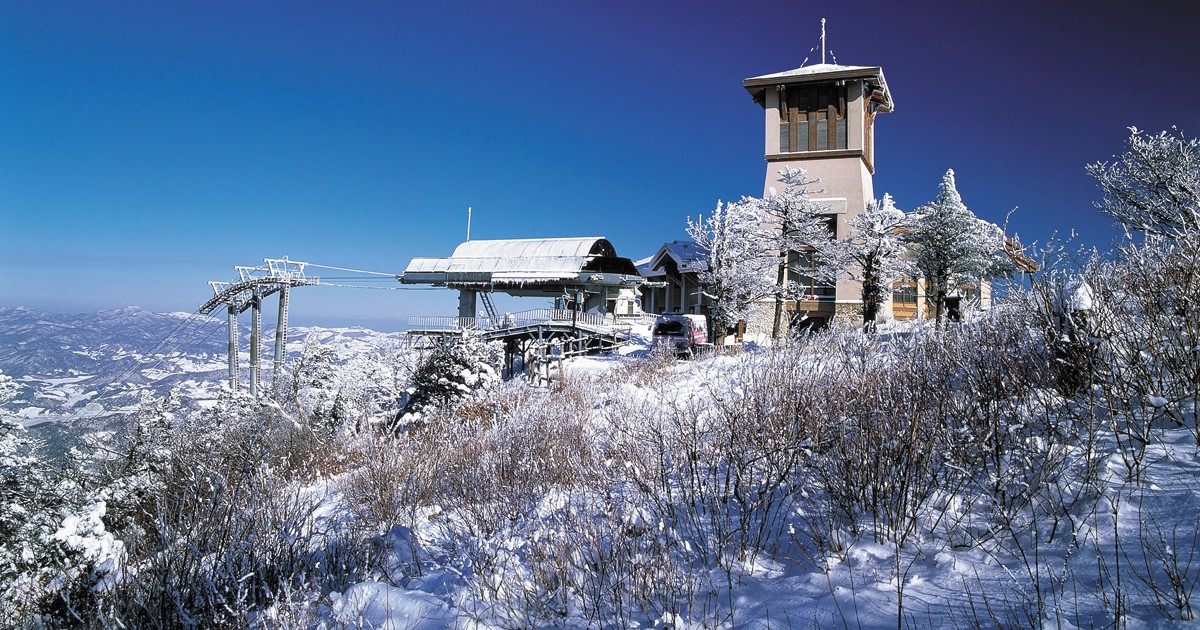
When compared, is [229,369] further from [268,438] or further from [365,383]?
[268,438]

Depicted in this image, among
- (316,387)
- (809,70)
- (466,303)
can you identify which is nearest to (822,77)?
(809,70)

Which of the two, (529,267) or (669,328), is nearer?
(669,328)

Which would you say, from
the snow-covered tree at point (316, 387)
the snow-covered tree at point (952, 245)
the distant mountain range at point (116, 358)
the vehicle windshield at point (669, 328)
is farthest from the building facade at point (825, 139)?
the distant mountain range at point (116, 358)

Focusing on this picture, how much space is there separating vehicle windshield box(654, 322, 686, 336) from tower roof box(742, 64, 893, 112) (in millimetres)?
15058

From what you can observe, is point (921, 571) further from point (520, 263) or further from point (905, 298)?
point (520, 263)

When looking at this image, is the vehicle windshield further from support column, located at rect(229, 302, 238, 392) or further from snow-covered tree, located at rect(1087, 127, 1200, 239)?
support column, located at rect(229, 302, 238, 392)

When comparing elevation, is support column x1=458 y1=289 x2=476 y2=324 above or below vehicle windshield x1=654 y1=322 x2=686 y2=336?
above

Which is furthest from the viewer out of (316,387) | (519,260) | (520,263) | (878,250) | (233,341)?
(519,260)

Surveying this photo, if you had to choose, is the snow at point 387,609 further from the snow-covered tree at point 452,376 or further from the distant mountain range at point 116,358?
the distant mountain range at point 116,358

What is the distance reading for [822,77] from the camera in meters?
28.8

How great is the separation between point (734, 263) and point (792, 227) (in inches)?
128

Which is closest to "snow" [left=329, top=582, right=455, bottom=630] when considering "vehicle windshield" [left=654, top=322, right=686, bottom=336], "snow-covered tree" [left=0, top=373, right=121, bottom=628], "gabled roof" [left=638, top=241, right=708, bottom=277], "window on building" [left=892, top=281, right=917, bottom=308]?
"snow-covered tree" [left=0, top=373, right=121, bottom=628]

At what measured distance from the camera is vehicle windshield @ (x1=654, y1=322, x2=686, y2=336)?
863 inches

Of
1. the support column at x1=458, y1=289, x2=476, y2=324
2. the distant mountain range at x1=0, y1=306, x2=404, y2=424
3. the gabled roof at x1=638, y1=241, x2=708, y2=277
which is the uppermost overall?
the gabled roof at x1=638, y1=241, x2=708, y2=277
